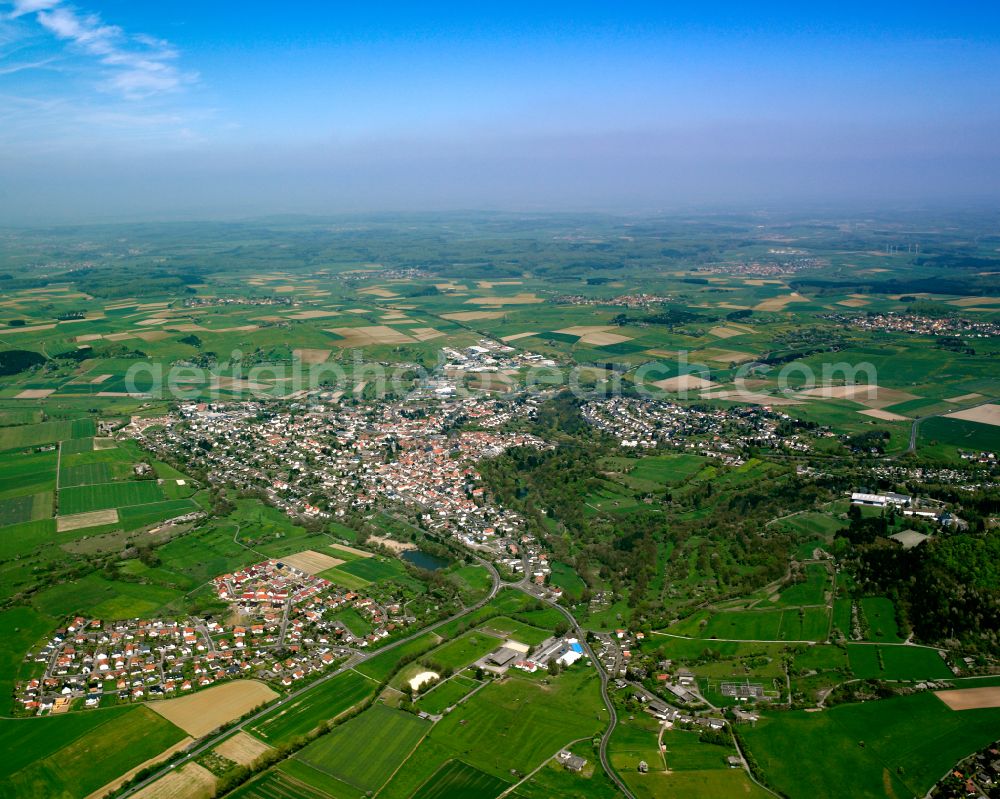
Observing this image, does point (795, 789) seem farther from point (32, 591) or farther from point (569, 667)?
point (32, 591)

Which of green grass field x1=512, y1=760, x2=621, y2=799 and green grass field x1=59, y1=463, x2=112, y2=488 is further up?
green grass field x1=59, y1=463, x2=112, y2=488

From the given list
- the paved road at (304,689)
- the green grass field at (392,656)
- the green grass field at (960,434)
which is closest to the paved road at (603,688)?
the paved road at (304,689)

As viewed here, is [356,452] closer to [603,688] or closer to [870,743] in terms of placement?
[603,688]

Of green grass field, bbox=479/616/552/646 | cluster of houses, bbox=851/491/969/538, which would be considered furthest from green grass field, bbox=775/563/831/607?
green grass field, bbox=479/616/552/646

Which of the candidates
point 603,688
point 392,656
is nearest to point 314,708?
point 392,656

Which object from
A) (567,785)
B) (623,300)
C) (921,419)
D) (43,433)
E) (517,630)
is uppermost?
(623,300)

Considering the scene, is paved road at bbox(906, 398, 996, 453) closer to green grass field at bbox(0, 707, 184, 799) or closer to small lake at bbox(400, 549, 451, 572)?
small lake at bbox(400, 549, 451, 572)

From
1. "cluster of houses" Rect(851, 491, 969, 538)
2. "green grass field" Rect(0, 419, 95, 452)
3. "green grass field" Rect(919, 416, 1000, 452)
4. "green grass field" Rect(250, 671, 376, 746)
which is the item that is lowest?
"green grass field" Rect(250, 671, 376, 746)
